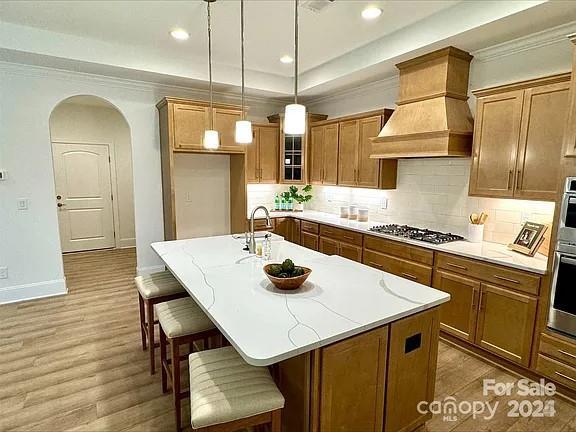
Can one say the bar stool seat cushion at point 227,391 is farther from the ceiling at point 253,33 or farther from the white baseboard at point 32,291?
the white baseboard at point 32,291

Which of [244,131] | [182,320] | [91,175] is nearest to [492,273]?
[244,131]

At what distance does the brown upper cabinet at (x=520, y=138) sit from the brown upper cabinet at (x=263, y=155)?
2934 mm

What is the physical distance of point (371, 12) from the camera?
2.86 meters

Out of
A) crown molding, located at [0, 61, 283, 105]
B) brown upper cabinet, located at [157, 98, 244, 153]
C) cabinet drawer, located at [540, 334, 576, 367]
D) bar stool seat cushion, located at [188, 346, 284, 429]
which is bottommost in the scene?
cabinet drawer, located at [540, 334, 576, 367]

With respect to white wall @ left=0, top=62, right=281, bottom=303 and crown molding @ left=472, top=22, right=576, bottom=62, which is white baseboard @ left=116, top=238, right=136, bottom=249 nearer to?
white wall @ left=0, top=62, right=281, bottom=303

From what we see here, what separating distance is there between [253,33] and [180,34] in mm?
754

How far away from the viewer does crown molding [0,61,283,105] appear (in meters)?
3.69

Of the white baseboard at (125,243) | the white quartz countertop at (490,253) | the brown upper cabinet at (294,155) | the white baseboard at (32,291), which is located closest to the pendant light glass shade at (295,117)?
the white quartz countertop at (490,253)

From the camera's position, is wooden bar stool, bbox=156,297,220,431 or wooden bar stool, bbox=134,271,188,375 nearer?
wooden bar stool, bbox=156,297,220,431

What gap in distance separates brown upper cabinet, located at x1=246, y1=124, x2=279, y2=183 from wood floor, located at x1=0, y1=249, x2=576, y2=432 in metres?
2.49

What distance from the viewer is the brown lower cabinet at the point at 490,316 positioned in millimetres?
2510

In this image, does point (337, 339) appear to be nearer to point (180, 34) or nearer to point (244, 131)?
point (244, 131)

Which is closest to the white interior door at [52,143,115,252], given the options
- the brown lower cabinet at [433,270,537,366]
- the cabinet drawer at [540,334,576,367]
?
the brown lower cabinet at [433,270,537,366]

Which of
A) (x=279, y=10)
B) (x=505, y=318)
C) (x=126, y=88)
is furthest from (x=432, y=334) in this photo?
(x=126, y=88)
